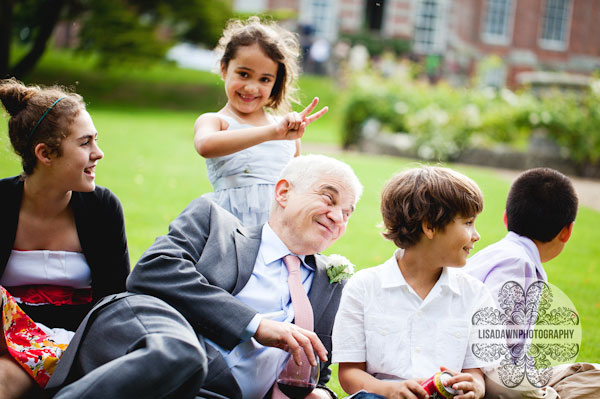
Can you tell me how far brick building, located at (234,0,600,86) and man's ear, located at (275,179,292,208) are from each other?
29.2 m

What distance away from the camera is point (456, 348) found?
273 cm

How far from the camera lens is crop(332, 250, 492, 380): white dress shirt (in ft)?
8.92

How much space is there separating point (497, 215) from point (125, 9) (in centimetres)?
1910

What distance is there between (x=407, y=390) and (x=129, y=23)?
2327 centimetres

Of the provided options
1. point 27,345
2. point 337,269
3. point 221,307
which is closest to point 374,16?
point 337,269

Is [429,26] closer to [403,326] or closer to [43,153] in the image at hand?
[43,153]

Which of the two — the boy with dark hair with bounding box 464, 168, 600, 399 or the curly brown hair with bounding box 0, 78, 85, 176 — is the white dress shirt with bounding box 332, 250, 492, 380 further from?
the curly brown hair with bounding box 0, 78, 85, 176

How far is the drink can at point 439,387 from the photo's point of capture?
2449mm

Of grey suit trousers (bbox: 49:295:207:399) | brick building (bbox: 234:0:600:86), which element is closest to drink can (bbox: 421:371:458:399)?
grey suit trousers (bbox: 49:295:207:399)

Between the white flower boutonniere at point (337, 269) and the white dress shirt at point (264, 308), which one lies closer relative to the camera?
the white dress shirt at point (264, 308)

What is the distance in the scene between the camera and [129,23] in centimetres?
2369

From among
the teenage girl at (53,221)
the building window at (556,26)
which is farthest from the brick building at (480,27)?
the teenage girl at (53,221)

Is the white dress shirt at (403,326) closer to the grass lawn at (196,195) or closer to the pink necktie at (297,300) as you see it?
the pink necktie at (297,300)

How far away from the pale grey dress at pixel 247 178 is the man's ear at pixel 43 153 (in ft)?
3.49
